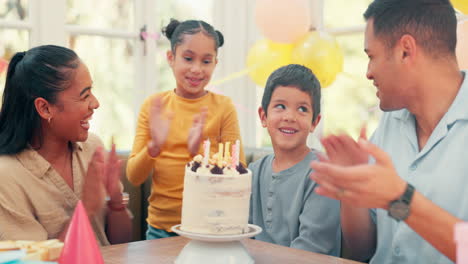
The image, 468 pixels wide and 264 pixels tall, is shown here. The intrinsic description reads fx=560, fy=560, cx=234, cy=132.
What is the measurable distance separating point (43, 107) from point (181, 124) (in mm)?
732

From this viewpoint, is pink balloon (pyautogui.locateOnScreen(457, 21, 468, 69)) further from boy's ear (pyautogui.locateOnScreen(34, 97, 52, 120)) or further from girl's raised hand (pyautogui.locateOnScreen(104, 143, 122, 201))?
boy's ear (pyautogui.locateOnScreen(34, 97, 52, 120))

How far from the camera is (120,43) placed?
3.57m

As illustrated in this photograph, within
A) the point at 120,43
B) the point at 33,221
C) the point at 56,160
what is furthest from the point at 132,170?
the point at 120,43

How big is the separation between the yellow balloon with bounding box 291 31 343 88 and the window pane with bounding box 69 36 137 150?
4.21ft

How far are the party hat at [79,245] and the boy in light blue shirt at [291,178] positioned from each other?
739mm

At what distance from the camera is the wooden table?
Result: 1.31 metres

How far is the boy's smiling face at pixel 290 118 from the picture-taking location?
183 cm

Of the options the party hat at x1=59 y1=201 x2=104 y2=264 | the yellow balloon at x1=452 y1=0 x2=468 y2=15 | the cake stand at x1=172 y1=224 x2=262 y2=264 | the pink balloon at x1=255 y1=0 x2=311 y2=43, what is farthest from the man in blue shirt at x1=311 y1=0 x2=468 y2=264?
the pink balloon at x1=255 y1=0 x2=311 y2=43

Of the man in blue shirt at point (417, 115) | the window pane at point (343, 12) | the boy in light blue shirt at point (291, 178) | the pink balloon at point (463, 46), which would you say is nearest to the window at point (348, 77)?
the window pane at point (343, 12)

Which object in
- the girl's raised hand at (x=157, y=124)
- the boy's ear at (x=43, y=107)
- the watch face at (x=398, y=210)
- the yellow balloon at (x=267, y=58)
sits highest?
the yellow balloon at (x=267, y=58)

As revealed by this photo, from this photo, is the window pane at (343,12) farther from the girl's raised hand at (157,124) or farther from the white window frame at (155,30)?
the girl's raised hand at (157,124)

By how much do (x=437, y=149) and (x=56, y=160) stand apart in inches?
43.8

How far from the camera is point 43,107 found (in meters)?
1.68

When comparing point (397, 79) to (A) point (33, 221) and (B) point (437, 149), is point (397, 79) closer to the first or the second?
(B) point (437, 149)
